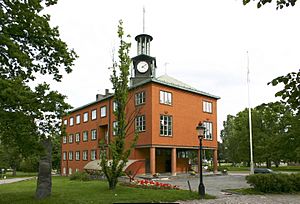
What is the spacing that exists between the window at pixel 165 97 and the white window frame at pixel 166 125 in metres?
1.68

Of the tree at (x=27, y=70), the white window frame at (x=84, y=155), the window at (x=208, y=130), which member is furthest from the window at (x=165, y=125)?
the tree at (x=27, y=70)

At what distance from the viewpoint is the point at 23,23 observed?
12227mm

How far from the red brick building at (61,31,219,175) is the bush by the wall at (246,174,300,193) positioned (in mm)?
14912

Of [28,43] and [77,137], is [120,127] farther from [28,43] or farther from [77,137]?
[77,137]

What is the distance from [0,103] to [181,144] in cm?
2904

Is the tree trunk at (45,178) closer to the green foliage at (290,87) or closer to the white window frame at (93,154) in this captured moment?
the green foliage at (290,87)

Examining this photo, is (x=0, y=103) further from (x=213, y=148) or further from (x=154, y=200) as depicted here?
(x=213, y=148)

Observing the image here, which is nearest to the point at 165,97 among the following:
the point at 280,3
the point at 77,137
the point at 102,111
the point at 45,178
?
the point at 102,111

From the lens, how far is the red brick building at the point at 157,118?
118 ft

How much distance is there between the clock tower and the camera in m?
42.0

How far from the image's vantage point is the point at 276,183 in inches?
760

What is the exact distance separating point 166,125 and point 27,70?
2470cm

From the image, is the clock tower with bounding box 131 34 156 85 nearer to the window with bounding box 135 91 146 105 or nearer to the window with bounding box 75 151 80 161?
the window with bounding box 135 91 146 105

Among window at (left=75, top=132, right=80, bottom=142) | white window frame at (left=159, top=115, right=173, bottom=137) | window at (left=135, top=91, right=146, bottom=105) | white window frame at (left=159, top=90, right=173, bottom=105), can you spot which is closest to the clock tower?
window at (left=135, top=91, right=146, bottom=105)
